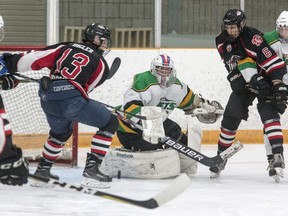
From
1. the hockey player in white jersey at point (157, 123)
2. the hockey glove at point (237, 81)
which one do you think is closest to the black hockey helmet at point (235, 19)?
the hockey glove at point (237, 81)

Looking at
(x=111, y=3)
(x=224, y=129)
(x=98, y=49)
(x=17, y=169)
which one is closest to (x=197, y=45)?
(x=111, y=3)

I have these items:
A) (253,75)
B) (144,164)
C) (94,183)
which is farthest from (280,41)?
(94,183)

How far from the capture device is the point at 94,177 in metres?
5.34

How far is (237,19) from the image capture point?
561 centimetres

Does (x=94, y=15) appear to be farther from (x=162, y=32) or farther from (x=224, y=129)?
(x=224, y=129)

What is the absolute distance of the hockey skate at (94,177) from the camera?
533 cm

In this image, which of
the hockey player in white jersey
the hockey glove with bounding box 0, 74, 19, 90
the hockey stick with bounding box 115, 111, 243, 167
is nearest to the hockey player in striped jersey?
the hockey stick with bounding box 115, 111, 243, 167

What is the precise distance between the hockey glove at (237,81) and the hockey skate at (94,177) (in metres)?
1.03

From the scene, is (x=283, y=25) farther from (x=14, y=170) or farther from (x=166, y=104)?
(x=14, y=170)

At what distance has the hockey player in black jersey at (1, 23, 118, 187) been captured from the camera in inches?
204

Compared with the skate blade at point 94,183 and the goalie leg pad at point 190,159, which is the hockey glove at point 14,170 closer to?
the skate blade at point 94,183

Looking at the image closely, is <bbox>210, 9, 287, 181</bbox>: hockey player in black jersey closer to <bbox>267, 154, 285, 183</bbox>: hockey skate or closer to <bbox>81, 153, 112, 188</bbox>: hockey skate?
<bbox>267, 154, 285, 183</bbox>: hockey skate

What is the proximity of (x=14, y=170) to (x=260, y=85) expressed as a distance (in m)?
2.46

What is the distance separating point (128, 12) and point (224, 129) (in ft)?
6.43
